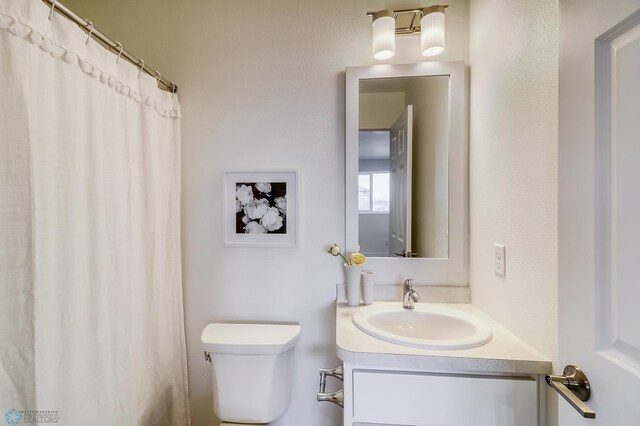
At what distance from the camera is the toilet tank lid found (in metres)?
1.18

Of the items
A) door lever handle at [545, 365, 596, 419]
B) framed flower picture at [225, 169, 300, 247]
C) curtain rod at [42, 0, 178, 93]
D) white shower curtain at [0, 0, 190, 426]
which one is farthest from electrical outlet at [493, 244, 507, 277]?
curtain rod at [42, 0, 178, 93]

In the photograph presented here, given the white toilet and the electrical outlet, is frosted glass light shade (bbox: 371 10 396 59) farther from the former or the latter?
the white toilet

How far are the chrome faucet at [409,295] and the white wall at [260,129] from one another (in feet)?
1.07

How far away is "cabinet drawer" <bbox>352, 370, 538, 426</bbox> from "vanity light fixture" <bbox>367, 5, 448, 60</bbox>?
1322mm

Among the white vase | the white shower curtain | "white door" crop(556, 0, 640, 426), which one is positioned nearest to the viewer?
"white door" crop(556, 0, 640, 426)

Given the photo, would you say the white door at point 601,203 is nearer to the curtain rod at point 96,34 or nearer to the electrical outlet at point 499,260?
the electrical outlet at point 499,260

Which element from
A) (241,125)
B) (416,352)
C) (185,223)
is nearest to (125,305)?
(185,223)

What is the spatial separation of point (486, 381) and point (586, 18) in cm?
95

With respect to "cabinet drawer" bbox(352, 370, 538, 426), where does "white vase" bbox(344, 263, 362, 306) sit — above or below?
above

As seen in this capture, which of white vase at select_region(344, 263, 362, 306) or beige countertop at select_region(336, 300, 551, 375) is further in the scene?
white vase at select_region(344, 263, 362, 306)

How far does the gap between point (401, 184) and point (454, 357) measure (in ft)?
2.59

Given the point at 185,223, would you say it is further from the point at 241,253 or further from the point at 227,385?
the point at 227,385

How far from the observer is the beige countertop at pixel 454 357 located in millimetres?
796

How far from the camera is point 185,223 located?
1447mm
